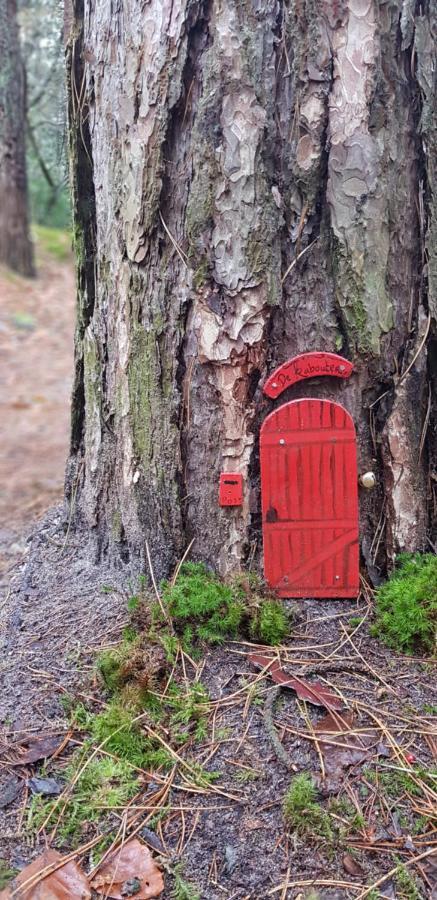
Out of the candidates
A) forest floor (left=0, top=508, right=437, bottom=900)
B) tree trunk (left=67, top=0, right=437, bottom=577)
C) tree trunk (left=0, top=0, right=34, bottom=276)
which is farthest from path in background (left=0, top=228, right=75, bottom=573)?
tree trunk (left=67, top=0, right=437, bottom=577)

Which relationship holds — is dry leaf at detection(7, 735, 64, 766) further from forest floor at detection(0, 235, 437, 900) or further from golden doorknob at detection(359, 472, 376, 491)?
golden doorknob at detection(359, 472, 376, 491)

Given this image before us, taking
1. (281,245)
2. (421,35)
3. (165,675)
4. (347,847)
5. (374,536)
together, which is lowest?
(347,847)

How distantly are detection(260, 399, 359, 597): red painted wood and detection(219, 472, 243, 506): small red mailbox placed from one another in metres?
0.08

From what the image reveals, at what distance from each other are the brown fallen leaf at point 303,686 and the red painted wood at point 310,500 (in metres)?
0.28

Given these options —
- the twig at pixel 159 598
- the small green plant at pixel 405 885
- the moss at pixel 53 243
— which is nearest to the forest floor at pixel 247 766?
the small green plant at pixel 405 885

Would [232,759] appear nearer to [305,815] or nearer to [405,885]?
[305,815]

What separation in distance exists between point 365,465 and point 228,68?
4.07ft

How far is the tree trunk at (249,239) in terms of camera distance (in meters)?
2.00

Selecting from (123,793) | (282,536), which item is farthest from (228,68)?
(123,793)

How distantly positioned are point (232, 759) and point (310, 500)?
0.81 m

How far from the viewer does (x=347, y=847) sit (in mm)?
1611

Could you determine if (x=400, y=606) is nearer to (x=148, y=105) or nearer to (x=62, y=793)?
(x=62, y=793)

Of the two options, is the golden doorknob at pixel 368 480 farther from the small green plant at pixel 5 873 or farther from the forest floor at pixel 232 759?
the small green plant at pixel 5 873

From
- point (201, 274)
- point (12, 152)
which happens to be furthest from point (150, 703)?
point (12, 152)
